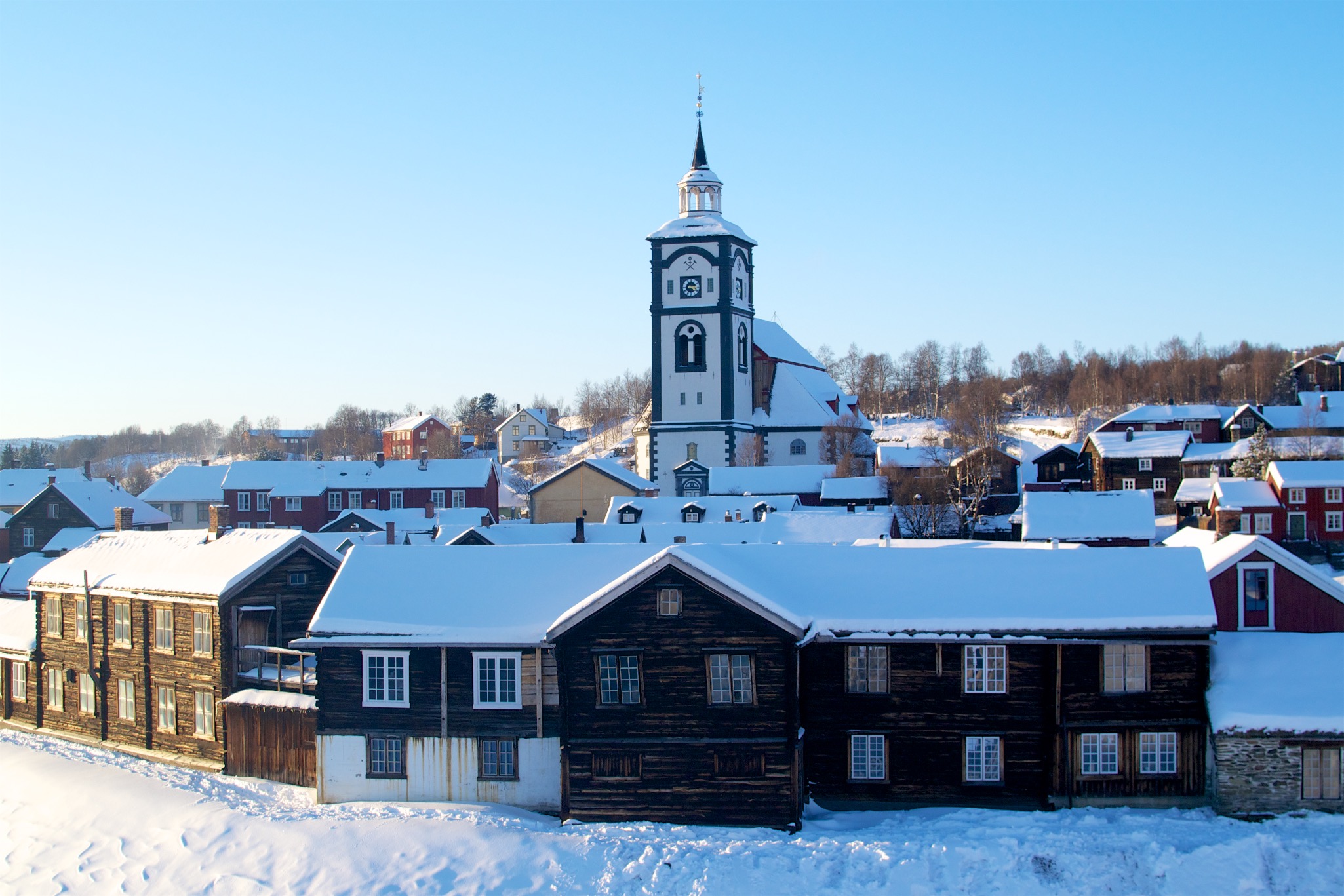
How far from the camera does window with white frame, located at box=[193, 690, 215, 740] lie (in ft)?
90.2

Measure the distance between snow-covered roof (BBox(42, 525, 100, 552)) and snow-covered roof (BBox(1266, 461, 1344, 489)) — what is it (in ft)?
197

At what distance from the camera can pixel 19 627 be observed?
3497cm

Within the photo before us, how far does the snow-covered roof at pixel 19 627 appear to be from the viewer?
33688 millimetres

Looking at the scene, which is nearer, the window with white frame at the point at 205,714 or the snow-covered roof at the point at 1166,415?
the window with white frame at the point at 205,714

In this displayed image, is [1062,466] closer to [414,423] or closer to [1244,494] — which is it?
[1244,494]

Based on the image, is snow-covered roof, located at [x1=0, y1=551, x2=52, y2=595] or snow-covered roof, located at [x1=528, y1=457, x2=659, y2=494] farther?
snow-covered roof, located at [x1=528, y1=457, x2=659, y2=494]

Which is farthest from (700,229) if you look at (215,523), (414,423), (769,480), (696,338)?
(414,423)

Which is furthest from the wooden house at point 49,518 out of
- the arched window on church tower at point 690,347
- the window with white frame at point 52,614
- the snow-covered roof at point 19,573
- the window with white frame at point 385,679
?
the window with white frame at point 385,679

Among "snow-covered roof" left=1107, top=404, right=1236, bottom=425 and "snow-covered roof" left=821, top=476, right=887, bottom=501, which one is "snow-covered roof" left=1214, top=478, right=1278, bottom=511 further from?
"snow-covered roof" left=1107, top=404, right=1236, bottom=425

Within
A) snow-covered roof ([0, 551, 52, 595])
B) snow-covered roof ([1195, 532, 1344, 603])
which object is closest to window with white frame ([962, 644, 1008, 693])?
snow-covered roof ([1195, 532, 1344, 603])

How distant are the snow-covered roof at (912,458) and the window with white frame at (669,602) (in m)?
48.2

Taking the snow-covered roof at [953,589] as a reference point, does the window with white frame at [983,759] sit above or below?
below

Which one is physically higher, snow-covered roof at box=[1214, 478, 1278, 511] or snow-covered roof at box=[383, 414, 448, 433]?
snow-covered roof at box=[383, 414, 448, 433]

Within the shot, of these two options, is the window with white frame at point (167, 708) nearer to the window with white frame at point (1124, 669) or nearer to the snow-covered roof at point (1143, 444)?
the window with white frame at point (1124, 669)
